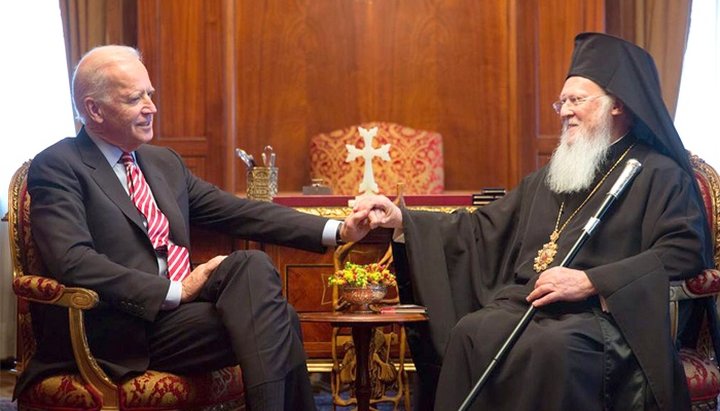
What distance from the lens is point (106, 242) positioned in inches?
167

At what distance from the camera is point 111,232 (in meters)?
4.24

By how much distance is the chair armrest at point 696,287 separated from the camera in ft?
14.1

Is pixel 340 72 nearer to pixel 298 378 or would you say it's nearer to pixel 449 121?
pixel 449 121

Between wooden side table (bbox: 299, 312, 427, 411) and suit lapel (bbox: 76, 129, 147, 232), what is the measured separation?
2.35 ft

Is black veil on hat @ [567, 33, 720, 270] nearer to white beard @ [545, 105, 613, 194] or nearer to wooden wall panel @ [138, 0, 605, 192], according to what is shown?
white beard @ [545, 105, 613, 194]

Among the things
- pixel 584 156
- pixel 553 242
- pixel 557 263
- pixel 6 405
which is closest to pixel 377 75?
pixel 6 405

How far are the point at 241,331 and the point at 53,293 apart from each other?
680mm

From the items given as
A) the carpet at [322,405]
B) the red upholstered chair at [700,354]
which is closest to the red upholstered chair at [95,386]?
the red upholstered chair at [700,354]

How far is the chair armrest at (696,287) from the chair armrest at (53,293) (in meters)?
2.07

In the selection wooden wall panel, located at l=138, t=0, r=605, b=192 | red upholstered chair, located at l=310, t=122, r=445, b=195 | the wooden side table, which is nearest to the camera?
the wooden side table

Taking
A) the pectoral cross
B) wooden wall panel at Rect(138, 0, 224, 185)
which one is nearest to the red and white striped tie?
wooden wall panel at Rect(138, 0, 224, 185)

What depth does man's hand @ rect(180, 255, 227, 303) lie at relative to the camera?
4.09 metres

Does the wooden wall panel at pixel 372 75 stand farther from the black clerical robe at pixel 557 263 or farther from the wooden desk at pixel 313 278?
the black clerical robe at pixel 557 263

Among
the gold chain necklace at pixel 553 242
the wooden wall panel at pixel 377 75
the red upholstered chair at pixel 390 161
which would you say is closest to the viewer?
the gold chain necklace at pixel 553 242
